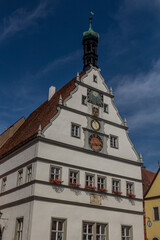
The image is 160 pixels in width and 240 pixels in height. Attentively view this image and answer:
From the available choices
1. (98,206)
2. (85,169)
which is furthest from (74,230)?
(85,169)

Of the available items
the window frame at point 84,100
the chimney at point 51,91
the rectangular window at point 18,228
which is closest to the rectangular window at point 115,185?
the window frame at point 84,100

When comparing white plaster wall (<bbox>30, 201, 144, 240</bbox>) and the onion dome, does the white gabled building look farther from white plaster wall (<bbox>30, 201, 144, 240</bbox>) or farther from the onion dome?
the onion dome

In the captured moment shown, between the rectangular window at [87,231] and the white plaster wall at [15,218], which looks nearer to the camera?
the white plaster wall at [15,218]

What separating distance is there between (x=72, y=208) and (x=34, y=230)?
3.23 meters

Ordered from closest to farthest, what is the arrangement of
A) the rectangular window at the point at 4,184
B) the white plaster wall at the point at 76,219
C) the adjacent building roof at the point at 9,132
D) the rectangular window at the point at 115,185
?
the white plaster wall at the point at 76,219
the rectangular window at the point at 4,184
the rectangular window at the point at 115,185
the adjacent building roof at the point at 9,132

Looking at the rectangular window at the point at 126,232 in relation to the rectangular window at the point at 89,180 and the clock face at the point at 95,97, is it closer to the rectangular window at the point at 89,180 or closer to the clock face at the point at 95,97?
the rectangular window at the point at 89,180

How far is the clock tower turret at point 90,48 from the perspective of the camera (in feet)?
91.5

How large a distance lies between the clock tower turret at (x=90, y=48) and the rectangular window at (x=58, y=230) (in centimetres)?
1437

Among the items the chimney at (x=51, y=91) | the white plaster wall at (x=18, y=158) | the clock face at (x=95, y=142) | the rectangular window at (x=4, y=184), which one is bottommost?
the rectangular window at (x=4, y=184)

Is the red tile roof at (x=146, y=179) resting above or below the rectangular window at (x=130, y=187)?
above

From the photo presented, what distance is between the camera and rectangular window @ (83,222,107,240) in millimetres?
20156

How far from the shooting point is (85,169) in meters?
21.6

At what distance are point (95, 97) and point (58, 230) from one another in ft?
36.7

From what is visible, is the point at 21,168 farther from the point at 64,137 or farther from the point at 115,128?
the point at 115,128
